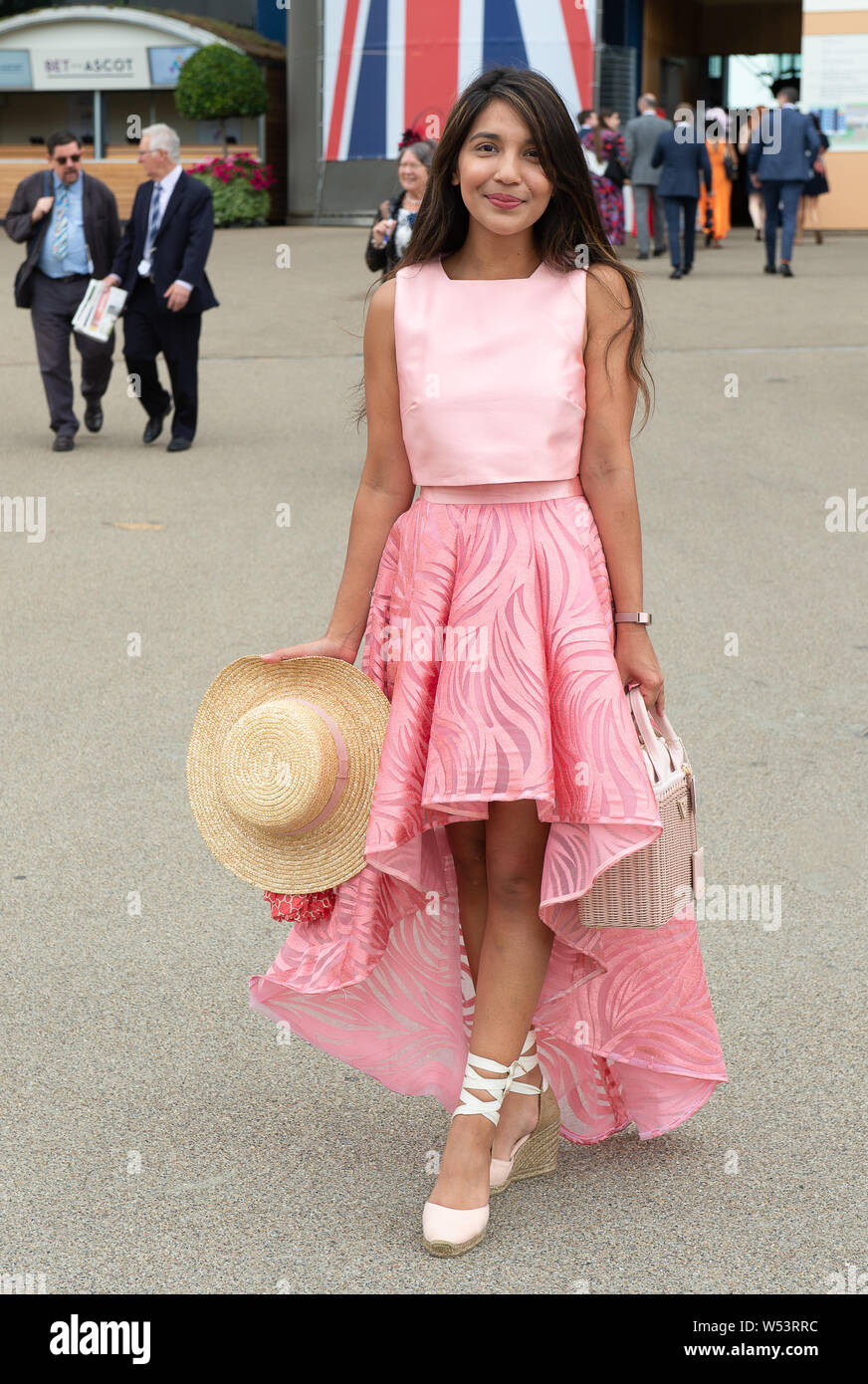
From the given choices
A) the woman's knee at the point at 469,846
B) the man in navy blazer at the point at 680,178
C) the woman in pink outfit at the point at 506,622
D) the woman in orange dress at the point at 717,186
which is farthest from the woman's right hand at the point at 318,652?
the woman in orange dress at the point at 717,186

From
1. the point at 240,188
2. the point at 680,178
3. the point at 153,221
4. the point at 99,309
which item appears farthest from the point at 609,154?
the point at 99,309

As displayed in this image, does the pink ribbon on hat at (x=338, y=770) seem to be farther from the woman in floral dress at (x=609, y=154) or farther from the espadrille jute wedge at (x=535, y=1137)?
the woman in floral dress at (x=609, y=154)

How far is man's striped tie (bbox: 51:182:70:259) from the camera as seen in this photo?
1129 centimetres

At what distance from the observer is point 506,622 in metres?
2.81

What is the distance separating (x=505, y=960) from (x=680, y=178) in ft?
57.8

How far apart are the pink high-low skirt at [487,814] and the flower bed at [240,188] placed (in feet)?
90.5

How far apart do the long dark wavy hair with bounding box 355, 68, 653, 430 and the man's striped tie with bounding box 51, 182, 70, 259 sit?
8.91 metres

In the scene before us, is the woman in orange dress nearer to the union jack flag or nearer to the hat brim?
the union jack flag

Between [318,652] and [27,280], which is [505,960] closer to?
[318,652]

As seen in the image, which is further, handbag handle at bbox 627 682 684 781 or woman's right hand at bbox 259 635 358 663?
woman's right hand at bbox 259 635 358 663

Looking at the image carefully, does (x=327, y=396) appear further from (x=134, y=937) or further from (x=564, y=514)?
(x=564, y=514)

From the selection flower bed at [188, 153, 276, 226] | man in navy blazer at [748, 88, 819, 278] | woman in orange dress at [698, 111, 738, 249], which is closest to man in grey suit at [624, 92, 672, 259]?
man in navy blazer at [748, 88, 819, 278]
